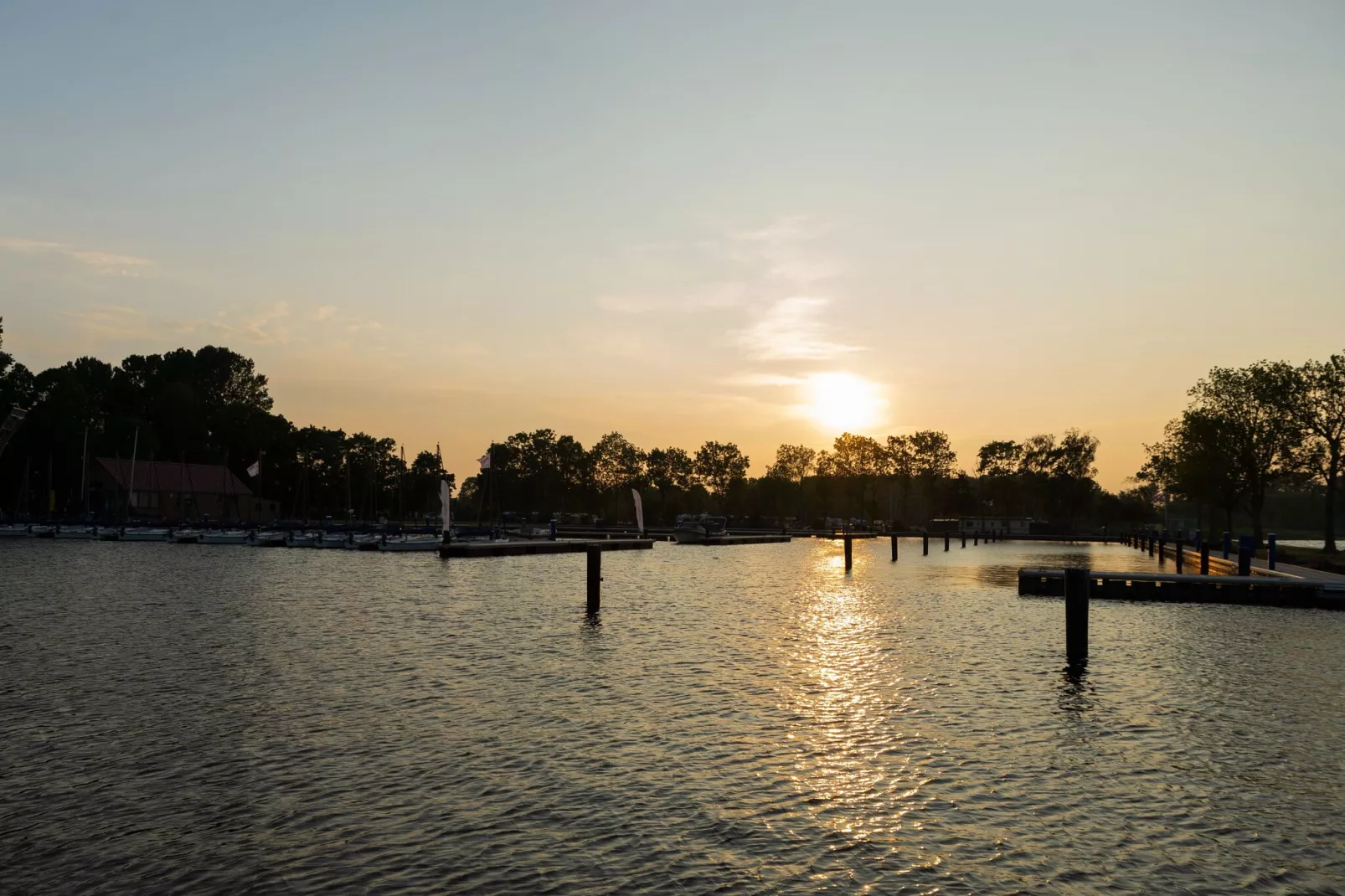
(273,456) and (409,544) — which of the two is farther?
(273,456)

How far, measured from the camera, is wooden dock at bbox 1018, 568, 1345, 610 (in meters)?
42.3

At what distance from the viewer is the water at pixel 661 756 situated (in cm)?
1176

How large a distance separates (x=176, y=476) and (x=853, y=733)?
146349 mm

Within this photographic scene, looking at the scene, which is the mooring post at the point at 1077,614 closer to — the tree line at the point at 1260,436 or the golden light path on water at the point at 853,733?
the golden light path on water at the point at 853,733

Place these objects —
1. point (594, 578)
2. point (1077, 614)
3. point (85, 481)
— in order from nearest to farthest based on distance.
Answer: point (1077, 614), point (594, 578), point (85, 481)

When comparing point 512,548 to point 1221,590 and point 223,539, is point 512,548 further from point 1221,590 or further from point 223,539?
point 1221,590

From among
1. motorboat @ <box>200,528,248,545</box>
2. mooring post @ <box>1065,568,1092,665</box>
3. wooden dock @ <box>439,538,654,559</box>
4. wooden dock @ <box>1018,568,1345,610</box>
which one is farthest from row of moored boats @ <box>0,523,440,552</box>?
mooring post @ <box>1065,568,1092,665</box>

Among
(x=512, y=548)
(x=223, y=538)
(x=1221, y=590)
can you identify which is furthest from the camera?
(x=223, y=538)

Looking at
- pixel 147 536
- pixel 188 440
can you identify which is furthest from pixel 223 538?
pixel 188 440

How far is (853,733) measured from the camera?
745 inches

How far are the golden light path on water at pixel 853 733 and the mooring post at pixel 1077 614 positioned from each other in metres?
4.88

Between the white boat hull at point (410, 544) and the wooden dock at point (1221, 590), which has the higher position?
the wooden dock at point (1221, 590)

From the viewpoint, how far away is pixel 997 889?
1103cm

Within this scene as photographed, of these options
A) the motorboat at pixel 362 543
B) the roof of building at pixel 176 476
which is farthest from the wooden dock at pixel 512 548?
the roof of building at pixel 176 476
